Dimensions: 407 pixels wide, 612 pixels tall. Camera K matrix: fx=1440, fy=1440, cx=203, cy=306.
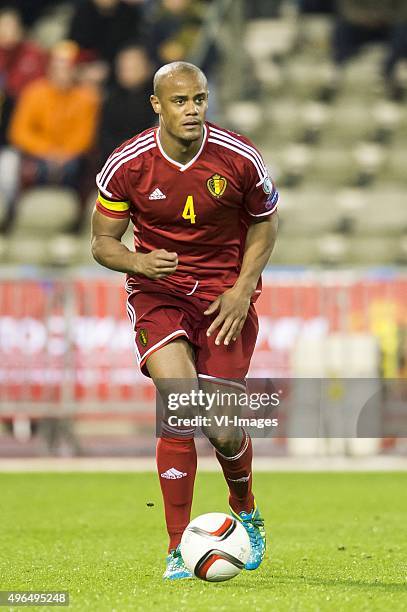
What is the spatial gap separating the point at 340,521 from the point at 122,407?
19.0 feet

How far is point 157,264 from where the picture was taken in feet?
21.4

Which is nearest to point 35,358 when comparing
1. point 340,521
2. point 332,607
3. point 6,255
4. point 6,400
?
point 6,400

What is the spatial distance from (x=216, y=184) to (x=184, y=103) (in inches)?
16.2

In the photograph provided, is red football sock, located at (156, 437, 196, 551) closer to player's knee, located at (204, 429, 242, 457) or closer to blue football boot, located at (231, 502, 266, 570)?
player's knee, located at (204, 429, 242, 457)

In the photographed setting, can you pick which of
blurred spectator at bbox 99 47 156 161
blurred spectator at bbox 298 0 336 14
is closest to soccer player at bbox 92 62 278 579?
blurred spectator at bbox 99 47 156 161

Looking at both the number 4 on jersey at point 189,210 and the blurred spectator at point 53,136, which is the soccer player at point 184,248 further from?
the blurred spectator at point 53,136

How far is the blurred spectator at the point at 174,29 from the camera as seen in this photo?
20094 millimetres

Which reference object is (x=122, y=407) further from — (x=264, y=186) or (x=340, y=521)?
(x=264, y=186)

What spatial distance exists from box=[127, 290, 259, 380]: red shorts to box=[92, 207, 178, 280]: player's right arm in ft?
0.73

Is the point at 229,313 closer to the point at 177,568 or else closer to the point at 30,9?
the point at 177,568

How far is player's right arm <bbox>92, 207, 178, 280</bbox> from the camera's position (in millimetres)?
6523

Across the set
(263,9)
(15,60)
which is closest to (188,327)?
(15,60)

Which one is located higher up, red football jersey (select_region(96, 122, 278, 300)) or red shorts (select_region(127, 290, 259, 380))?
red football jersey (select_region(96, 122, 278, 300))

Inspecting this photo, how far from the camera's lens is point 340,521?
9.55 metres
